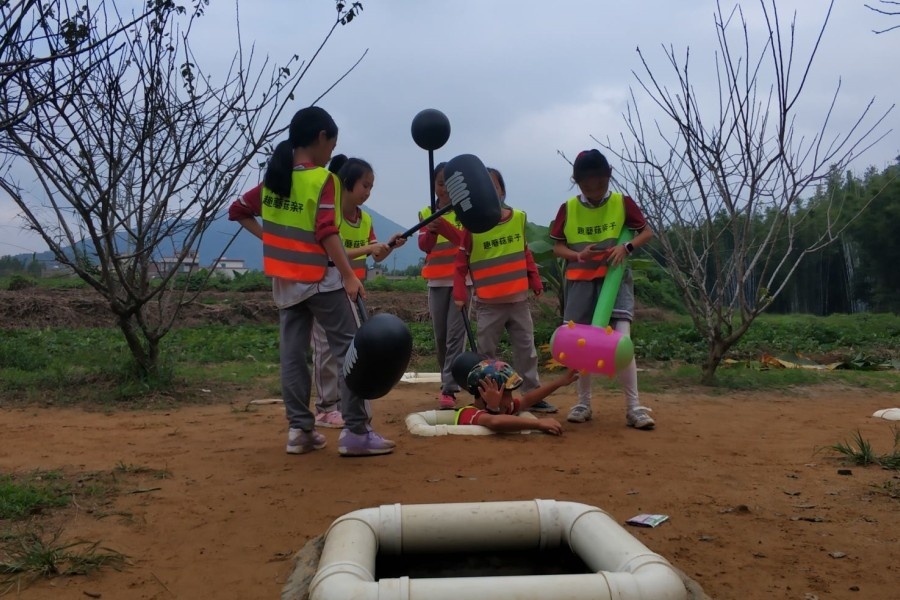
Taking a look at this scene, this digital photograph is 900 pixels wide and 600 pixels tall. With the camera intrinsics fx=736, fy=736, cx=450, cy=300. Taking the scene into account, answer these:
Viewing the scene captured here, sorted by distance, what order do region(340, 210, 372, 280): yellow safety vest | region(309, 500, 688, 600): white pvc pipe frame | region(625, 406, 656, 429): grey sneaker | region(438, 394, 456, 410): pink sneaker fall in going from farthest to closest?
region(438, 394, 456, 410): pink sneaker < region(340, 210, 372, 280): yellow safety vest < region(625, 406, 656, 429): grey sneaker < region(309, 500, 688, 600): white pvc pipe frame

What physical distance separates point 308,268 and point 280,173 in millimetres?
500

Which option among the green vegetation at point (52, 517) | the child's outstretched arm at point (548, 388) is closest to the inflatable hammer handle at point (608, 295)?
the child's outstretched arm at point (548, 388)

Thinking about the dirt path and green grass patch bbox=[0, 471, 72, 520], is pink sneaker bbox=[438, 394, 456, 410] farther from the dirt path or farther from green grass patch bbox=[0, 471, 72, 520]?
green grass patch bbox=[0, 471, 72, 520]

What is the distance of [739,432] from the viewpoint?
175 inches

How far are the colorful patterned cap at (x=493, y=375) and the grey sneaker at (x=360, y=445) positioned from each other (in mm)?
816

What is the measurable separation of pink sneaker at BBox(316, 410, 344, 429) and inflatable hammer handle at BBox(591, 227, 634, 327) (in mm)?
1773

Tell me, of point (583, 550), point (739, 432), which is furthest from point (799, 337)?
point (583, 550)

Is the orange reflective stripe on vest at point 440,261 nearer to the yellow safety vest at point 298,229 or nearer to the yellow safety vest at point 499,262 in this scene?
the yellow safety vest at point 499,262

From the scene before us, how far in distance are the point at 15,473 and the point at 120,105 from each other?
3469 mm

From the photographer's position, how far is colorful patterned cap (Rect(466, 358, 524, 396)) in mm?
4332

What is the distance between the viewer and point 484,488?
10.2 ft

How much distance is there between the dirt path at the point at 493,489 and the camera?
2301 mm

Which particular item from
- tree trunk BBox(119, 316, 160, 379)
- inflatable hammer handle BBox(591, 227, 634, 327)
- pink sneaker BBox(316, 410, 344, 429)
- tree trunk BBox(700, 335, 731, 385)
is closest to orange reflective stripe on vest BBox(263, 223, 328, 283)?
pink sneaker BBox(316, 410, 344, 429)

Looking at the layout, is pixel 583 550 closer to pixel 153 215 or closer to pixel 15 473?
pixel 15 473
